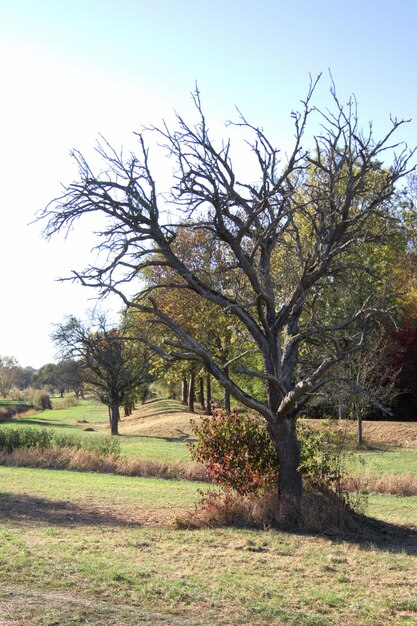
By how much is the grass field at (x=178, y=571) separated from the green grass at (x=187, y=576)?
0.04ft

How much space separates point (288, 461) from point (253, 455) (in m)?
0.84

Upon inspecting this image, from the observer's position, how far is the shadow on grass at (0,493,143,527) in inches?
493

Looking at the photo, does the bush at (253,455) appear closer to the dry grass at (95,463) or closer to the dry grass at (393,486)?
the dry grass at (393,486)

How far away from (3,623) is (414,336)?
34.3 meters

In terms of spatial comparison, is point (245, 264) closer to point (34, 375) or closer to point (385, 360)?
point (385, 360)

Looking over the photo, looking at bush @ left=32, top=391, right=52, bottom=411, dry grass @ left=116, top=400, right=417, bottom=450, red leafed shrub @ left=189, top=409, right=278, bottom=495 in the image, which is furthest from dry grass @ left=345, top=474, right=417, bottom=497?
bush @ left=32, top=391, right=52, bottom=411

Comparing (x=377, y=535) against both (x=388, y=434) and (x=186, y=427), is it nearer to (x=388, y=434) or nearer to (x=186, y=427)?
(x=388, y=434)

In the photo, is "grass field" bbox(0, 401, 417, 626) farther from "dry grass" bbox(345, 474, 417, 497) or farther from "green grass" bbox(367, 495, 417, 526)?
"dry grass" bbox(345, 474, 417, 497)

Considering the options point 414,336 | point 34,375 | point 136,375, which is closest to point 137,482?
point 414,336

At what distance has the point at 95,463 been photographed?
23.1 meters

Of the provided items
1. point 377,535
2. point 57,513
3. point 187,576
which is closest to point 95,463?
point 57,513

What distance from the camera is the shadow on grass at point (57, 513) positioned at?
1252 centimetres

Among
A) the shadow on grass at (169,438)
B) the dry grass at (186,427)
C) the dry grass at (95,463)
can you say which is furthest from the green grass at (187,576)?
the shadow on grass at (169,438)

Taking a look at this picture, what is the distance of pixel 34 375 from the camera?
15025 cm
